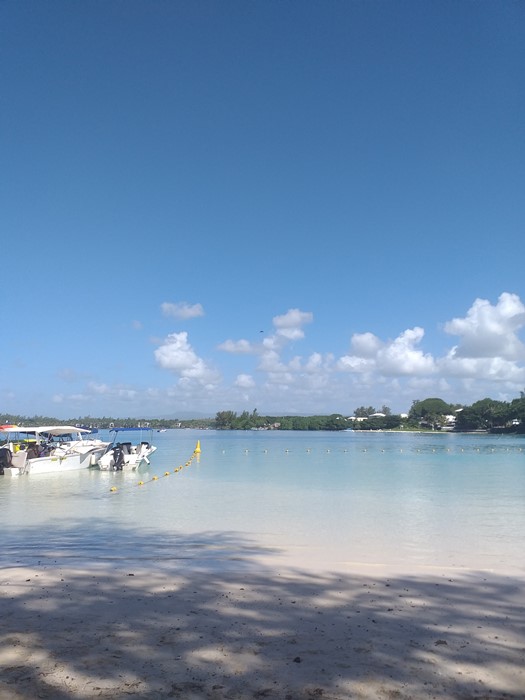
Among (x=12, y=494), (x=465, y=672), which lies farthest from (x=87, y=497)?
(x=465, y=672)

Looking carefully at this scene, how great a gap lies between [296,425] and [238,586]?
193634mm

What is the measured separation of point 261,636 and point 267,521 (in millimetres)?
9260

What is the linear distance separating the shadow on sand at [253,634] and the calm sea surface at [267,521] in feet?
4.92

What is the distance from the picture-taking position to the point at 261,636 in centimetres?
520

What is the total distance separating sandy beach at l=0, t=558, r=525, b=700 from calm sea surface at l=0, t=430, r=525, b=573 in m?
1.74

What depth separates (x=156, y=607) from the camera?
6160mm

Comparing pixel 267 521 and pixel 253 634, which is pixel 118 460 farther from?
pixel 253 634

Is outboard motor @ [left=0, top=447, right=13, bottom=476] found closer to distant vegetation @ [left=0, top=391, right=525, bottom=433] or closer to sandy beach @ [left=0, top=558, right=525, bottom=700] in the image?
sandy beach @ [left=0, top=558, right=525, bottom=700]

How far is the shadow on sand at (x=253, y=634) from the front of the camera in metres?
4.14

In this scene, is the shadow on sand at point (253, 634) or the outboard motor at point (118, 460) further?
the outboard motor at point (118, 460)

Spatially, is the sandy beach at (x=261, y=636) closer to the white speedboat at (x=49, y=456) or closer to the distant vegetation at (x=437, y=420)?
the white speedboat at (x=49, y=456)

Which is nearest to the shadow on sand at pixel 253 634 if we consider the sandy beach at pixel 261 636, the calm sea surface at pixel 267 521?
the sandy beach at pixel 261 636

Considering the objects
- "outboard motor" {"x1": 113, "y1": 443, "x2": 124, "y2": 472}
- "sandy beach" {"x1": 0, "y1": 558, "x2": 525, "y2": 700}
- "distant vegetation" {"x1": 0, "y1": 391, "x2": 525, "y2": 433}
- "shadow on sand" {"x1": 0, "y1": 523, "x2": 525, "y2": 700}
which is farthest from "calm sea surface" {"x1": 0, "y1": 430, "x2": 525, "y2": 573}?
"distant vegetation" {"x1": 0, "y1": 391, "x2": 525, "y2": 433}

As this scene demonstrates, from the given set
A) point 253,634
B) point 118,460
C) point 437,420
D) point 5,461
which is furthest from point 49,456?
point 437,420
